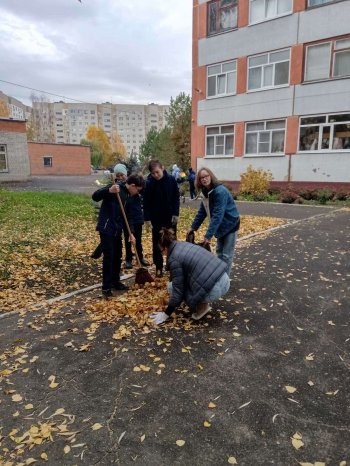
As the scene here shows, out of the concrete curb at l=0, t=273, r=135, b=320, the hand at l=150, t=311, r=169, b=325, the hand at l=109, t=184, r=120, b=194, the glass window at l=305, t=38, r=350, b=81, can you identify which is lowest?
the concrete curb at l=0, t=273, r=135, b=320

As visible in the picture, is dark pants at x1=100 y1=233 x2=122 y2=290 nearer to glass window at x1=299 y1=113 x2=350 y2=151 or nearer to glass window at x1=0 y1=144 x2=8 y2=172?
glass window at x1=299 y1=113 x2=350 y2=151

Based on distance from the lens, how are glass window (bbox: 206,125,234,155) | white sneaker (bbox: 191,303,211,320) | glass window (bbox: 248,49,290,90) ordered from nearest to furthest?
white sneaker (bbox: 191,303,211,320) < glass window (bbox: 248,49,290,90) < glass window (bbox: 206,125,234,155)

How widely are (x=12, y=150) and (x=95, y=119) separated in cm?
10781

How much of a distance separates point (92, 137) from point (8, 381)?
8952 centimetres

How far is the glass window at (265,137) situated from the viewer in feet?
60.0

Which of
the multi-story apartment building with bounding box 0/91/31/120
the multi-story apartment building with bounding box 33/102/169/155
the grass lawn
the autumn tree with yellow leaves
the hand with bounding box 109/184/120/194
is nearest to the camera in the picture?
the hand with bounding box 109/184/120/194

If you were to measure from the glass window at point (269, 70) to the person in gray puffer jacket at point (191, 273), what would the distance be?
16.7 metres

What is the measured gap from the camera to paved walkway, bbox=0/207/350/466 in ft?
8.02

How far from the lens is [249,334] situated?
402 cm

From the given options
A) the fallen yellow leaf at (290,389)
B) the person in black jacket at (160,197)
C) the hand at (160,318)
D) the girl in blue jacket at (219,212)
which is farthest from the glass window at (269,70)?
the fallen yellow leaf at (290,389)

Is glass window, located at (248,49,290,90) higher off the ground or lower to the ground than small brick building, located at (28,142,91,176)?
higher

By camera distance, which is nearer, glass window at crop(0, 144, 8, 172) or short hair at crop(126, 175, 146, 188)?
short hair at crop(126, 175, 146, 188)

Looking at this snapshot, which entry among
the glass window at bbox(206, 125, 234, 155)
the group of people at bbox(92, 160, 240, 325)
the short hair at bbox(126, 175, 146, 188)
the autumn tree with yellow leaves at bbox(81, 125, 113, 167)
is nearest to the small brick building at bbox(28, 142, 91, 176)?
the autumn tree with yellow leaves at bbox(81, 125, 113, 167)

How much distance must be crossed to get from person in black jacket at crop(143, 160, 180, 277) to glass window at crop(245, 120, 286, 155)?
Result: 14.3 m
